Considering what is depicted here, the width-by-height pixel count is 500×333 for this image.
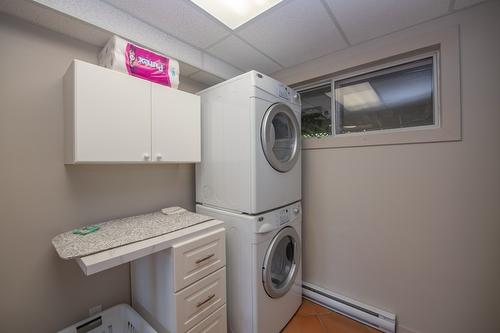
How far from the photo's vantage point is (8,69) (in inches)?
43.1

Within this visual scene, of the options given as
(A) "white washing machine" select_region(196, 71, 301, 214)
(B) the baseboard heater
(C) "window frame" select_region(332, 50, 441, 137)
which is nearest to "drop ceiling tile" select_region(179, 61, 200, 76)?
(A) "white washing machine" select_region(196, 71, 301, 214)

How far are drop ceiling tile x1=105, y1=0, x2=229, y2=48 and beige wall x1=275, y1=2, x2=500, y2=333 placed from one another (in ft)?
3.18

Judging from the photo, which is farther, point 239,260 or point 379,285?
point 379,285

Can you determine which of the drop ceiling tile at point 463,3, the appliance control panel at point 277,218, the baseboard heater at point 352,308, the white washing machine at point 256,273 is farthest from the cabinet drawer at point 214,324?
the drop ceiling tile at point 463,3

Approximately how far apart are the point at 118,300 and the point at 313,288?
167 cm

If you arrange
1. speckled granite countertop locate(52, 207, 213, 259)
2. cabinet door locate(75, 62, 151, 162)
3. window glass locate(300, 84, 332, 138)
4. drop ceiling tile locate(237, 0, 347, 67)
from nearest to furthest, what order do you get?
speckled granite countertop locate(52, 207, 213, 259) → cabinet door locate(75, 62, 151, 162) → drop ceiling tile locate(237, 0, 347, 67) → window glass locate(300, 84, 332, 138)

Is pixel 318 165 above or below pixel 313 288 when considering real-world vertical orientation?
above

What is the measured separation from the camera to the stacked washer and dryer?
1.38 m

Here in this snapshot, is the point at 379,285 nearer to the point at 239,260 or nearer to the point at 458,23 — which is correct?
the point at 239,260

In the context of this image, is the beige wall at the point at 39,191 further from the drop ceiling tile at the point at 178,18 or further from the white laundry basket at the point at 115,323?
the drop ceiling tile at the point at 178,18

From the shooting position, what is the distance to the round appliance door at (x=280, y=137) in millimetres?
1432

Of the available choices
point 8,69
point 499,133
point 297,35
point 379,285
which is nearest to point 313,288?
point 379,285

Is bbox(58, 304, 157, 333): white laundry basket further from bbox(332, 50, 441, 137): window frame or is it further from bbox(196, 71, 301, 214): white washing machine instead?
bbox(332, 50, 441, 137): window frame

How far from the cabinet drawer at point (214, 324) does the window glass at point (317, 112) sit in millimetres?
1682
